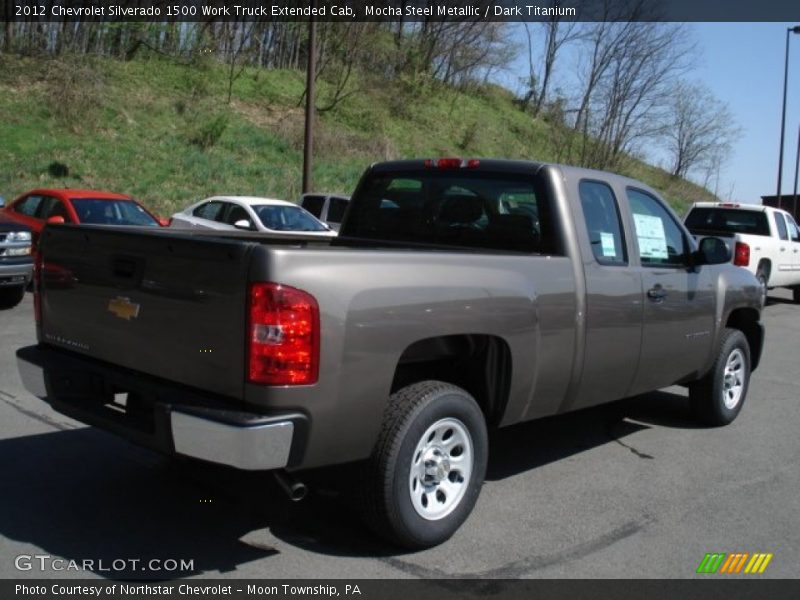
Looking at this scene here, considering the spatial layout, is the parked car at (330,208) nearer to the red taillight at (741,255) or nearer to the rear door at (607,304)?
the red taillight at (741,255)

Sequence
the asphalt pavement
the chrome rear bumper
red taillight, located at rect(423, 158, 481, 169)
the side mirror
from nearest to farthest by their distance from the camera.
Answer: the chrome rear bumper → the asphalt pavement → red taillight, located at rect(423, 158, 481, 169) → the side mirror

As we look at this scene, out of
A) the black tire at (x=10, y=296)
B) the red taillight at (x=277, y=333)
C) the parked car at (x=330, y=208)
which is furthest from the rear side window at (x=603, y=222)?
the parked car at (x=330, y=208)

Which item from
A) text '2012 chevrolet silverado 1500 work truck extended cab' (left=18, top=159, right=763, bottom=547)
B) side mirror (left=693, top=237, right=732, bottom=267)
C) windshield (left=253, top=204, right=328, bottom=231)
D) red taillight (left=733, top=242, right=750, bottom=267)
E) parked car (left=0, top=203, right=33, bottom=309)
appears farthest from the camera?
windshield (left=253, top=204, right=328, bottom=231)

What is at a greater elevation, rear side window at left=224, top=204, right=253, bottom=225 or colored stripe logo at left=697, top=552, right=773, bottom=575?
rear side window at left=224, top=204, right=253, bottom=225

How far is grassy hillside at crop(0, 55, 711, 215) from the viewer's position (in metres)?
23.6

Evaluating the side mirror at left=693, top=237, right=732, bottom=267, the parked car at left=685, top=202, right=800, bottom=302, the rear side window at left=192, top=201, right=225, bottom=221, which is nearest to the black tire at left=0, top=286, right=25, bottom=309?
the rear side window at left=192, top=201, right=225, bottom=221

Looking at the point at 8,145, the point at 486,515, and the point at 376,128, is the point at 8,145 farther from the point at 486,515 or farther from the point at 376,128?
the point at 486,515

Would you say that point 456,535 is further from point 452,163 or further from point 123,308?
point 452,163

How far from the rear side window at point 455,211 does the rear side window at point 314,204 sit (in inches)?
524

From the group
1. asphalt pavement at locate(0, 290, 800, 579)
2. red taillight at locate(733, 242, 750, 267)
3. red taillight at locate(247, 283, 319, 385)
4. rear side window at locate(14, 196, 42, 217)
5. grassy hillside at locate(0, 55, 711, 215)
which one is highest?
grassy hillside at locate(0, 55, 711, 215)

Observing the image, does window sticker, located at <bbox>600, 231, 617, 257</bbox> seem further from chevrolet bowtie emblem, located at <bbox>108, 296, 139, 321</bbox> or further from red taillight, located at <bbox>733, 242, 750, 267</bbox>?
red taillight, located at <bbox>733, 242, 750, 267</bbox>

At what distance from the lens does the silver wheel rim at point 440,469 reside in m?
3.98

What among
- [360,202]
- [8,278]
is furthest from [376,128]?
[360,202]

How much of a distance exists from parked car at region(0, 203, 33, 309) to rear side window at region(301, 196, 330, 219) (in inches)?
330
